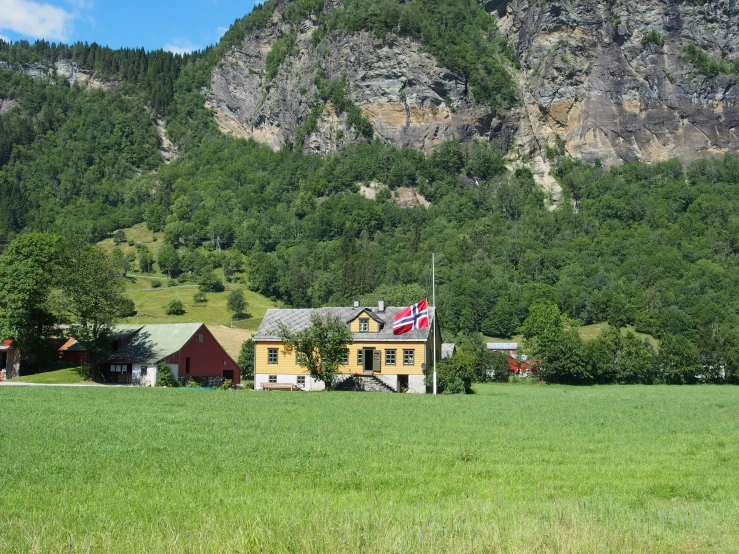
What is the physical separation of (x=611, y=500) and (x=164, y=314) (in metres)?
131

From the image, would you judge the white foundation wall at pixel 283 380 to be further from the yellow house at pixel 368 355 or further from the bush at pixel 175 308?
the bush at pixel 175 308

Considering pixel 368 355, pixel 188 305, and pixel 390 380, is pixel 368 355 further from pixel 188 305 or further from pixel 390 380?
pixel 188 305

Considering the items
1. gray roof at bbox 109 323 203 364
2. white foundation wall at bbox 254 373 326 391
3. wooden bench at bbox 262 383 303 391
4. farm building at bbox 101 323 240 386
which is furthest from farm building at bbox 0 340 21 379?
wooden bench at bbox 262 383 303 391

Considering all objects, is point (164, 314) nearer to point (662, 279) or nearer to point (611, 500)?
point (662, 279)

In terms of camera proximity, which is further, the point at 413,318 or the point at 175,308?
the point at 175,308

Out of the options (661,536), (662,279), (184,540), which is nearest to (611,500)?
(661,536)

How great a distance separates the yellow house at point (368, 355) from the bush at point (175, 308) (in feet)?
252

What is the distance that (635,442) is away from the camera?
65.7 feet

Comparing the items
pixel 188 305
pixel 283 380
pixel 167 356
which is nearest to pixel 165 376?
pixel 167 356

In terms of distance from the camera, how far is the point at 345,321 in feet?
208

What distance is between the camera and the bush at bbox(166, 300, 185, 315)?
138m

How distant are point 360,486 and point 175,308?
428 feet

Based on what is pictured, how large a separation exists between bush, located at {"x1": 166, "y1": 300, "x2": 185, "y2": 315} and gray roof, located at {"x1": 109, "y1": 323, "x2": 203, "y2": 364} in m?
66.9

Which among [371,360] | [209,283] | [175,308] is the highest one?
[209,283]
